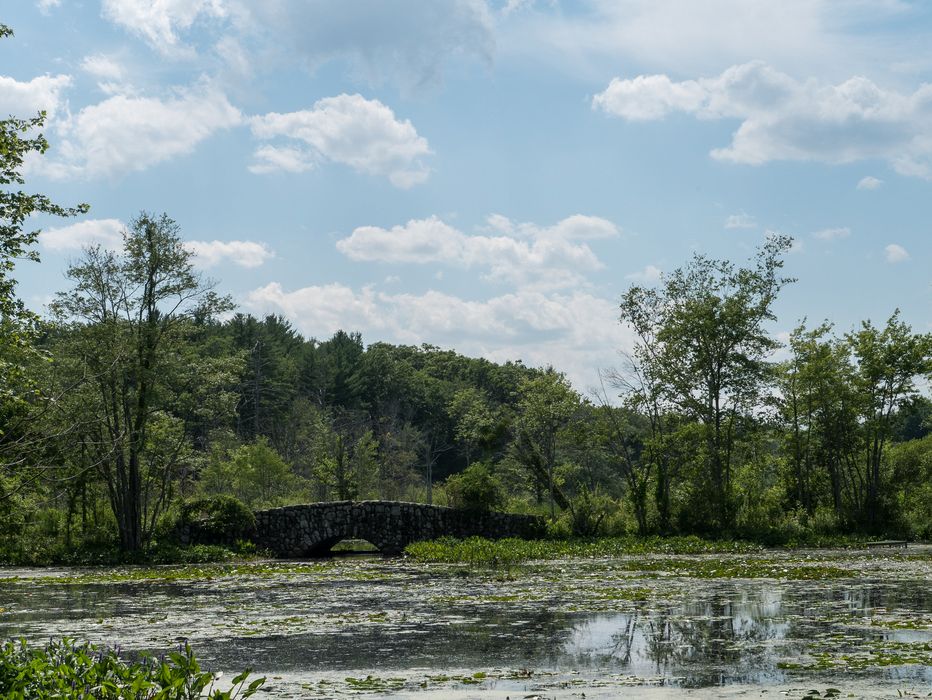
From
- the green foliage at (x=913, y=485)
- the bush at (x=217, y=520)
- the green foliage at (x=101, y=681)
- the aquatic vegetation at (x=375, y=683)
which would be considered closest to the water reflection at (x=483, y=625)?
the aquatic vegetation at (x=375, y=683)

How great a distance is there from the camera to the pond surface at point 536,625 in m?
10.1

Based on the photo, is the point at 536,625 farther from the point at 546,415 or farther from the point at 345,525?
the point at 546,415

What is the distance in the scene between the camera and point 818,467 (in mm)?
40312

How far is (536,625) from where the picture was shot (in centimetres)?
1473

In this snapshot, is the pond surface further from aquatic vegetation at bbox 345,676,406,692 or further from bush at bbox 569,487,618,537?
bush at bbox 569,487,618,537

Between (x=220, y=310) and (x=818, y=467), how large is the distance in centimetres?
2482

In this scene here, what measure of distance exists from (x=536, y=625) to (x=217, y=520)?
22.5m

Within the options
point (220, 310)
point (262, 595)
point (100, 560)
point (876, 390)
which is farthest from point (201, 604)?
point (876, 390)

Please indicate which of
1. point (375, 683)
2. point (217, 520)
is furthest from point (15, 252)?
point (217, 520)

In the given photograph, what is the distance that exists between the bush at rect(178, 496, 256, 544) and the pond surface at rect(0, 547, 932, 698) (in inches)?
337

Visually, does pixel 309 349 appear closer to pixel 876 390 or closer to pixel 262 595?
pixel 876 390

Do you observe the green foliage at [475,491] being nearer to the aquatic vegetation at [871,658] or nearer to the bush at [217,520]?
the bush at [217,520]

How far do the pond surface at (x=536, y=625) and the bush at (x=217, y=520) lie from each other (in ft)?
28.1

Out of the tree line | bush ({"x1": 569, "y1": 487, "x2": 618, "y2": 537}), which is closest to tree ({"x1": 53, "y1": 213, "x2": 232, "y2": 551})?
the tree line
